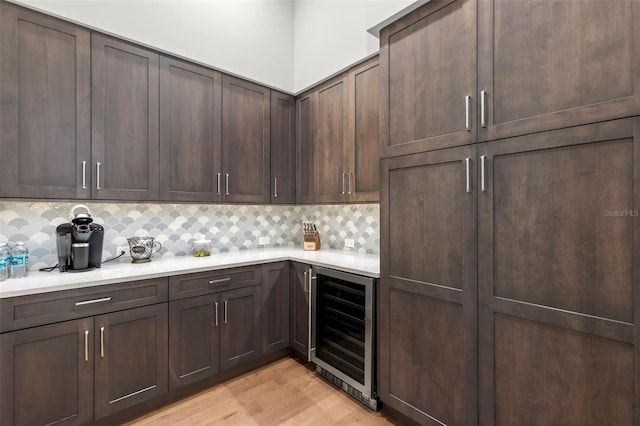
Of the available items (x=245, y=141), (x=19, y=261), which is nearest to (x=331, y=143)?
(x=245, y=141)

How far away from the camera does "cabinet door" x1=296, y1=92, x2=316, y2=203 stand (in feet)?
10.1

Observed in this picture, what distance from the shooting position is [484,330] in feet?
4.96

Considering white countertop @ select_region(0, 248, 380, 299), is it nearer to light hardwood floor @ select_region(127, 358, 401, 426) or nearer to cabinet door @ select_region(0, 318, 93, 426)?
Answer: cabinet door @ select_region(0, 318, 93, 426)

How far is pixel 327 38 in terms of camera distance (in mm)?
2822

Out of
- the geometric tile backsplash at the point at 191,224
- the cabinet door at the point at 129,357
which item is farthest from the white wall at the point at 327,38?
the cabinet door at the point at 129,357

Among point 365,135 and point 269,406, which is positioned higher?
point 365,135

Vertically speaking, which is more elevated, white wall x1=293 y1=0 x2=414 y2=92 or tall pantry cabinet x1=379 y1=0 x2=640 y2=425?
white wall x1=293 y1=0 x2=414 y2=92

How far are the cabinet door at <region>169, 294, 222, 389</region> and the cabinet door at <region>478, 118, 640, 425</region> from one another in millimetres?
1816

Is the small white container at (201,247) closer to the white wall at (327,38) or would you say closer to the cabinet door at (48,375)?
the cabinet door at (48,375)

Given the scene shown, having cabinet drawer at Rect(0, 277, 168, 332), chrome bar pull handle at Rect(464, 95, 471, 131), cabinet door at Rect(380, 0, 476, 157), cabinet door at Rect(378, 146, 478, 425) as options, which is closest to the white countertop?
cabinet drawer at Rect(0, 277, 168, 332)

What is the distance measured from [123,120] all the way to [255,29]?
1.53m

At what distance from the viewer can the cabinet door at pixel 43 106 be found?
180 cm

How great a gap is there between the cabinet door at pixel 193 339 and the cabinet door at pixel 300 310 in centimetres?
68

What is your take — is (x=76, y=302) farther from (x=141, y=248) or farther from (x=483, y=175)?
(x=483, y=175)
